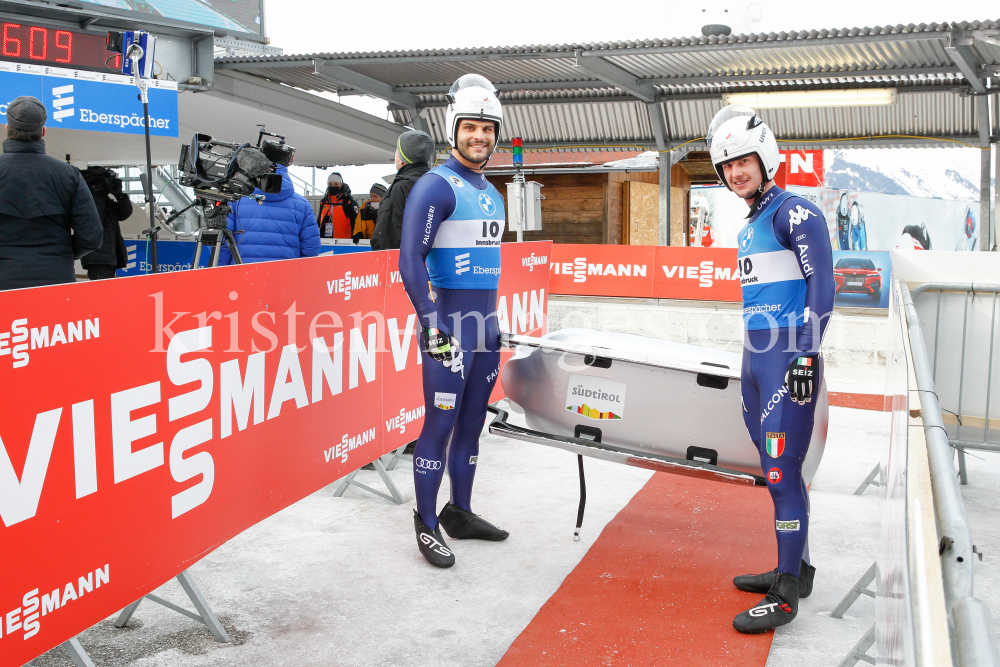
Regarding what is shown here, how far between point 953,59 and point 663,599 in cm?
955

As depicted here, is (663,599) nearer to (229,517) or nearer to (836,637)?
(836,637)

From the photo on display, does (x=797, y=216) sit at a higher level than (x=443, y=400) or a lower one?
higher

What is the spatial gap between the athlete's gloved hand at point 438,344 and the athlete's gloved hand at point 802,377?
4.70 feet

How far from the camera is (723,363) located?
402cm

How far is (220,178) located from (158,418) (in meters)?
2.54

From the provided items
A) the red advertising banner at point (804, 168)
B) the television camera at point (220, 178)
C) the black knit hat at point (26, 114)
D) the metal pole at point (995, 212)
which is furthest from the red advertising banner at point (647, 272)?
the red advertising banner at point (804, 168)

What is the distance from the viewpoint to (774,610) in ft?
10.6

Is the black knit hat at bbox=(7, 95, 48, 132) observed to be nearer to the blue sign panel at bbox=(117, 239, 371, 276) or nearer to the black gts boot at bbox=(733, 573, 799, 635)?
the black gts boot at bbox=(733, 573, 799, 635)

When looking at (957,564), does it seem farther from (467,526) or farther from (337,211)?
(337,211)

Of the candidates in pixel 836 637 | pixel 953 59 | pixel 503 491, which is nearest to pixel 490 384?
pixel 503 491

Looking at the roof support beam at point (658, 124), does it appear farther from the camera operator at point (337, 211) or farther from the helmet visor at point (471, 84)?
the helmet visor at point (471, 84)

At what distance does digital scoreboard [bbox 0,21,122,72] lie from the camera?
28.0 feet

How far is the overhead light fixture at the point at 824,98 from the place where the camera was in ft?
40.0

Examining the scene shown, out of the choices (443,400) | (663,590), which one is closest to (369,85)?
(443,400)
